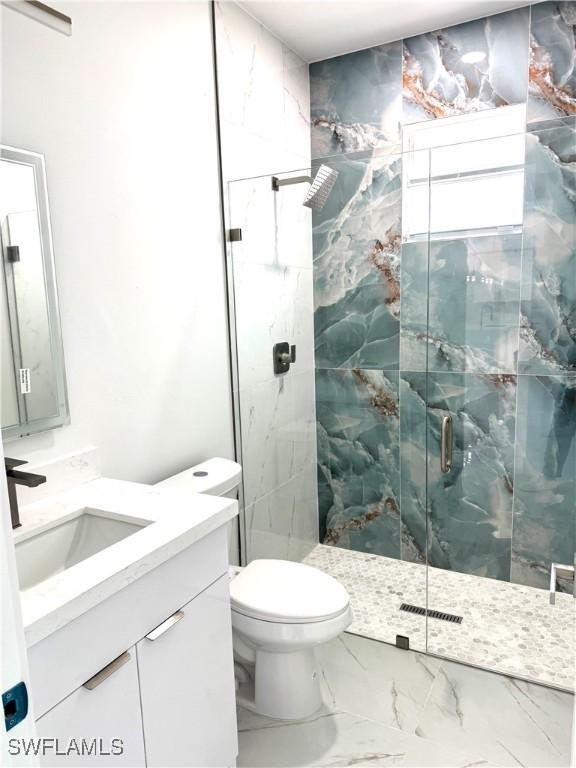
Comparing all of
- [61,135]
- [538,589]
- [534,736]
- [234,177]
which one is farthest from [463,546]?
[61,135]

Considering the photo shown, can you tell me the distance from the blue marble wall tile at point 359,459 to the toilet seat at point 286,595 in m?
0.75

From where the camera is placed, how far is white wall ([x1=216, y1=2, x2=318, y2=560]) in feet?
7.39

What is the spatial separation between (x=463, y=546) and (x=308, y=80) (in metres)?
2.50

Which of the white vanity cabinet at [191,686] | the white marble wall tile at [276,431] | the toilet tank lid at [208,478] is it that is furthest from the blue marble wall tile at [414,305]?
the white vanity cabinet at [191,686]

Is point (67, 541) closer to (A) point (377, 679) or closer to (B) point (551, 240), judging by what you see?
(A) point (377, 679)

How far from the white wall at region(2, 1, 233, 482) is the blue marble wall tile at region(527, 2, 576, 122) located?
1.42 m

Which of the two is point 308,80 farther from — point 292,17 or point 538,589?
point 538,589

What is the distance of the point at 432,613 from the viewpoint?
2.31 meters

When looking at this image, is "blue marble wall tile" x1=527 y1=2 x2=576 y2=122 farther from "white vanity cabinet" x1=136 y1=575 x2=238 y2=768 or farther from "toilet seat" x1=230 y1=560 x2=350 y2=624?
"white vanity cabinet" x1=136 y1=575 x2=238 y2=768

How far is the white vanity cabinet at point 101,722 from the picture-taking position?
959mm

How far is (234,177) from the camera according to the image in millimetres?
2248

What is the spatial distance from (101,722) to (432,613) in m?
1.65

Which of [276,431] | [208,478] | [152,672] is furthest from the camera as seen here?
[276,431]

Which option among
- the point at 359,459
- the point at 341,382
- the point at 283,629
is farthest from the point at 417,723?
the point at 341,382
